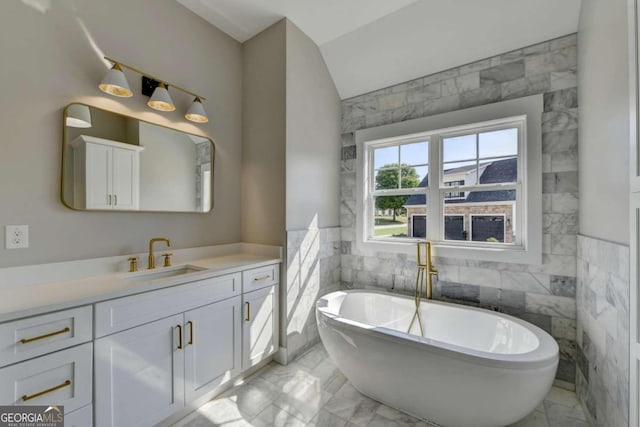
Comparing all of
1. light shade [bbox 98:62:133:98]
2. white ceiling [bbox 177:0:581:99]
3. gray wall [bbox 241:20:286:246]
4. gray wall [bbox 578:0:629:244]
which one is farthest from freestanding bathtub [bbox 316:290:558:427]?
white ceiling [bbox 177:0:581:99]

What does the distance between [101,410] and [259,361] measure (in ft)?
3.43

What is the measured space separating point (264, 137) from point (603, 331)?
8.86 ft

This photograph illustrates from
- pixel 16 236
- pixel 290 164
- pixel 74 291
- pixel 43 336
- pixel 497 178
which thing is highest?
pixel 290 164

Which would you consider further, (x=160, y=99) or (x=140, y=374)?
(x=160, y=99)

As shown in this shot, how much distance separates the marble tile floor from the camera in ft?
5.38

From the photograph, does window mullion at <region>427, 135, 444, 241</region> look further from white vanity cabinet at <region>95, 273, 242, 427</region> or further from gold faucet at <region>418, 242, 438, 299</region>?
white vanity cabinet at <region>95, 273, 242, 427</region>

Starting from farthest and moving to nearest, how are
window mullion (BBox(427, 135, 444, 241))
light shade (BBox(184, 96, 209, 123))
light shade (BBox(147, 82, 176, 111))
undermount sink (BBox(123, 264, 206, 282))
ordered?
window mullion (BBox(427, 135, 444, 241)) < light shade (BBox(184, 96, 209, 123)) < light shade (BBox(147, 82, 176, 111)) < undermount sink (BBox(123, 264, 206, 282))

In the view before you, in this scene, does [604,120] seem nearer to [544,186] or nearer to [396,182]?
[544,186]

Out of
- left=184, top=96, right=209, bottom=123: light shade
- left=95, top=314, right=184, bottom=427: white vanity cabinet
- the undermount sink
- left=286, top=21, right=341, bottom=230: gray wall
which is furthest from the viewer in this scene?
left=286, top=21, right=341, bottom=230: gray wall

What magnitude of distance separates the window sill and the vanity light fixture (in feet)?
6.62

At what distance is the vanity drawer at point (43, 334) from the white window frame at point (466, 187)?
2.30 meters

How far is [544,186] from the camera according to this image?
2021mm

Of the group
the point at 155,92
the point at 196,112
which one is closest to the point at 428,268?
the point at 196,112

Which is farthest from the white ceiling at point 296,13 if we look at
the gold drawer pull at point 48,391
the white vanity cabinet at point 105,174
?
the gold drawer pull at point 48,391
